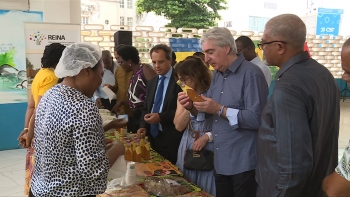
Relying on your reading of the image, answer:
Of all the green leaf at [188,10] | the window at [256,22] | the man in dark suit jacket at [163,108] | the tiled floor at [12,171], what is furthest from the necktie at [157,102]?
the window at [256,22]

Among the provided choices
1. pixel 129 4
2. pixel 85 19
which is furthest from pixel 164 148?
pixel 129 4

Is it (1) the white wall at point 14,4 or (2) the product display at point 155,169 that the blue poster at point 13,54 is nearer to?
(1) the white wall at point 14,4

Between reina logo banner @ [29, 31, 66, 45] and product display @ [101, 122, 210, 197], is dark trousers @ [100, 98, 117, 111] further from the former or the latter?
product display @ [101, 122, 210, 197]

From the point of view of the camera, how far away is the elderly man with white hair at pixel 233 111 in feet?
5.76

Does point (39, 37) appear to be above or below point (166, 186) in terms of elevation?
above

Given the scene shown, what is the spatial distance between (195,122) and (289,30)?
0.98 metres

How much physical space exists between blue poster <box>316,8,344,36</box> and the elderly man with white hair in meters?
13.1

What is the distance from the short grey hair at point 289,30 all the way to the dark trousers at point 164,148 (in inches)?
57.6

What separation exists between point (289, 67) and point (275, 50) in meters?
0.10

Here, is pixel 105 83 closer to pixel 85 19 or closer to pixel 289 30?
pixel 289 30

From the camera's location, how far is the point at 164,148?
2.61 meters

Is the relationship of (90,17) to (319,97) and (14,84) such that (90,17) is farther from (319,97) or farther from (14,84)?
(319,97)

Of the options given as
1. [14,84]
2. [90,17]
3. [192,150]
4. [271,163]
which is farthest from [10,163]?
[90,17]

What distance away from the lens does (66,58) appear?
137cm
